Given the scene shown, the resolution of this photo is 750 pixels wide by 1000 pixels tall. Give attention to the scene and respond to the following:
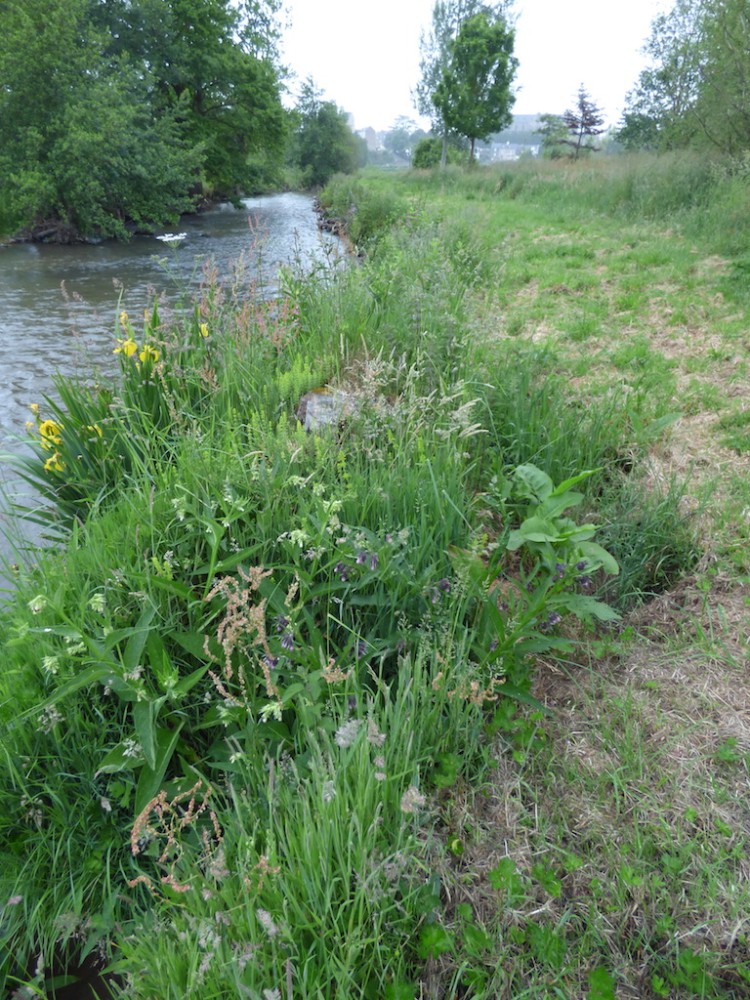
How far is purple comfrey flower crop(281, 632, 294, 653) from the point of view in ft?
6.06

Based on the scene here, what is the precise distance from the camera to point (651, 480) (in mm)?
3041

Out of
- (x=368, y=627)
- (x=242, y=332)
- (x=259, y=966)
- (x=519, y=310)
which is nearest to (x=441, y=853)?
(x=259, y=966)

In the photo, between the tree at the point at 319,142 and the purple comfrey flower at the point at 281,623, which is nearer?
the purple comfrey flower at the point at 281,623

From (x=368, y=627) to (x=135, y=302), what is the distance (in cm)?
926

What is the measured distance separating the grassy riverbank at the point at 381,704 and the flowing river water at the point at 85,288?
33.9 inches

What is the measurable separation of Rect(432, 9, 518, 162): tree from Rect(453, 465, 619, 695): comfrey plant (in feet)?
108

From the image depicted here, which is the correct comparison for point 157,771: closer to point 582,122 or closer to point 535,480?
point 535,480

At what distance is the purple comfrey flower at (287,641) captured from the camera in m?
1.85

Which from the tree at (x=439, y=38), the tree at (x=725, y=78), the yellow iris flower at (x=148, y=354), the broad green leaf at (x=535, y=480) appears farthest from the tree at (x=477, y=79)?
the broad green leaf at (x=535, y=480)

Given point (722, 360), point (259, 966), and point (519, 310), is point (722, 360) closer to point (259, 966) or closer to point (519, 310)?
point (519, 310)

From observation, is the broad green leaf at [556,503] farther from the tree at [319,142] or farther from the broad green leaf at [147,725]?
the tree at [319,142]

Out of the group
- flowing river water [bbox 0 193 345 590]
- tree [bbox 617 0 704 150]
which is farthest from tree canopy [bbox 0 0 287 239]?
tree [bbox 617 0 704 150]

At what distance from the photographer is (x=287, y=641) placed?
73.4 inches

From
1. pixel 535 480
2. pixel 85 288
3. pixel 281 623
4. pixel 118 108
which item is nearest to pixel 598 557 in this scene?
pixel 535 480
